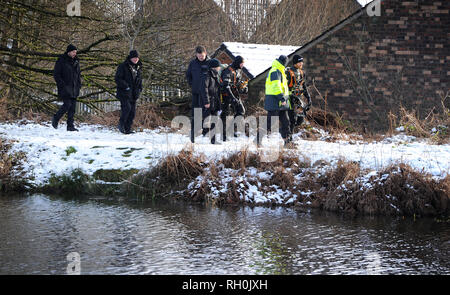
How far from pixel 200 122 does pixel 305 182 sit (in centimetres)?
313

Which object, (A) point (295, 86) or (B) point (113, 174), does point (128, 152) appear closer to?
(B) point (113, 174)

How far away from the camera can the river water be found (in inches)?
268

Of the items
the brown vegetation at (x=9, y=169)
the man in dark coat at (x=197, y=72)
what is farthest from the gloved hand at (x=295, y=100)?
the brown vegetation at (x=9, y=169)

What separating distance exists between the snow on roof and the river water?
9.86m

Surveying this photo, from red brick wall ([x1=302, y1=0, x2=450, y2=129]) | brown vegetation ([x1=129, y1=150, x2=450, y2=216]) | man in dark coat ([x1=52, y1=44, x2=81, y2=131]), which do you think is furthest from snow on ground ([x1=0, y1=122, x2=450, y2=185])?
red brick wall ([x1=302, y1=0, x2=450, y2=129])

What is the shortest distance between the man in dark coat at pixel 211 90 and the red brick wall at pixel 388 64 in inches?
198

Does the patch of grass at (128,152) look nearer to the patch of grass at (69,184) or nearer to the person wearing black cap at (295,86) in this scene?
the patch of grass at (69,184)

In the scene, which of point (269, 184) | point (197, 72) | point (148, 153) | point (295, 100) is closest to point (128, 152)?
point (148, 153)

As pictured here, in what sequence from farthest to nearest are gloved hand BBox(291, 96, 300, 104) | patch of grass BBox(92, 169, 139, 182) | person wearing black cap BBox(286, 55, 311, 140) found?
1. gloved hand BBox(291, 96, 300, 104)
2. person wearing black cap BBox(286, 55, 311, 140)
3. patch of grass BBox(92, 169, 139, 182)

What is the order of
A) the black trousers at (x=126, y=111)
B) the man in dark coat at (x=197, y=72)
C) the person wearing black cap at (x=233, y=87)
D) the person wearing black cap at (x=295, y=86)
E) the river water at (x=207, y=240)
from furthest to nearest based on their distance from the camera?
the black trousers at (x=126, y=111), the person wearing black cap at (x=233, y=87), the man in dark coat at (x=197, y=72), the person wearing black cap at (x=295, y=86), the river water at (x=207, y=240)

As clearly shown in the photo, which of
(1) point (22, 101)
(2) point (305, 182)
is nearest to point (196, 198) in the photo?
(2) point (305, 182)

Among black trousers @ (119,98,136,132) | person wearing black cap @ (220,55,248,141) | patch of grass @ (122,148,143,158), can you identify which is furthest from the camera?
black trousers @ (119,98,136,132)

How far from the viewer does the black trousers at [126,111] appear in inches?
569

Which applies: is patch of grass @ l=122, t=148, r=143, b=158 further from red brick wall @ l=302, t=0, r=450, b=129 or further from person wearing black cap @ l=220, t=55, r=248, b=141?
red brick wall @ l=302, t=0, r=450, b=129
